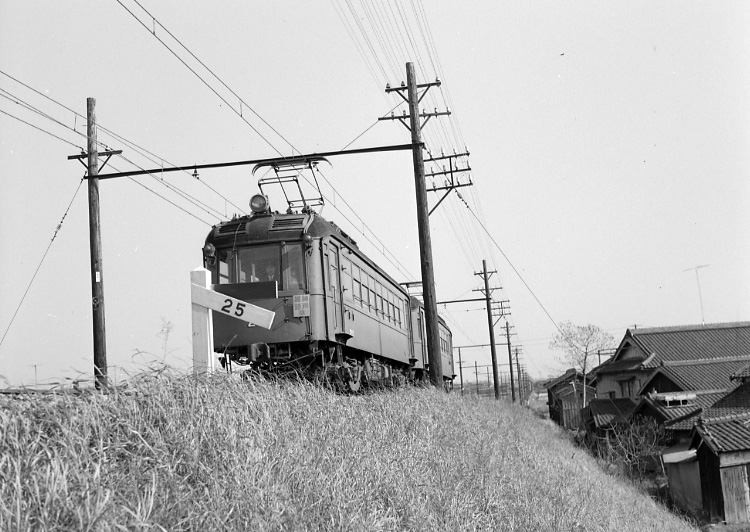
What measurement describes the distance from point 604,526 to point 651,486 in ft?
101

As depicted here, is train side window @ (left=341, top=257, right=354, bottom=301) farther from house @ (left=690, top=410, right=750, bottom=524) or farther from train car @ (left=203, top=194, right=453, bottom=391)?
house @ (left=690, top=410, right=750, bottom=524)

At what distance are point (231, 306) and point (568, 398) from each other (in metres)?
59.4

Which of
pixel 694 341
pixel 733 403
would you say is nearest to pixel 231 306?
pixel 733 403

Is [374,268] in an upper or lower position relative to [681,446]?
upper

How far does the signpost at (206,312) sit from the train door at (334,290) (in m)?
4.93

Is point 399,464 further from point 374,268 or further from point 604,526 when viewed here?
point 374,268

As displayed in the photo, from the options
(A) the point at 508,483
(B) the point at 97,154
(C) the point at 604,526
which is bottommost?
(C) the point at 604,526

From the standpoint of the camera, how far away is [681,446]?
118 feet

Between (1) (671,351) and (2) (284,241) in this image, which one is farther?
(1) (671,351)

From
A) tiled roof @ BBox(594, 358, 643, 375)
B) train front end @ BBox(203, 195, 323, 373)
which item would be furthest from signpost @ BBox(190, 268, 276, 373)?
tiled roof @ BBox(594, 358, 643, 375)

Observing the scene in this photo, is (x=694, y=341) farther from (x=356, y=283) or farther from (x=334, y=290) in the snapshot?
(x=334, y=290)

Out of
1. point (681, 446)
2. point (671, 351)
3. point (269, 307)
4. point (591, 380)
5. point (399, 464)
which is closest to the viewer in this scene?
point (399, 464)

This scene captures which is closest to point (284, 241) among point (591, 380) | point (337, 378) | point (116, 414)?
point (337, 378)

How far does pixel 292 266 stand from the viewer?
12234mm
